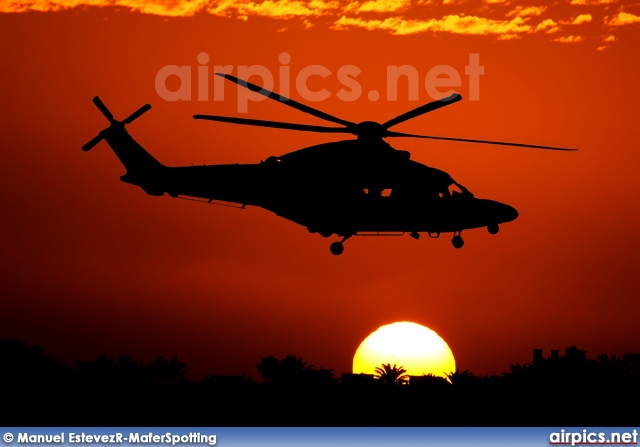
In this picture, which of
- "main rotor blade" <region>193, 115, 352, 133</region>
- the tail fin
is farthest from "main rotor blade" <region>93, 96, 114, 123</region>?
"main rotor blade" <region>193, 115, 352, 133</region>

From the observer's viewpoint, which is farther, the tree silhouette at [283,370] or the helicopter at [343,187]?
the tree silhouette at [283,370]

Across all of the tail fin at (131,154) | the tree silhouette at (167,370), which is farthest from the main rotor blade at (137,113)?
the tree silhouette at (167,370)

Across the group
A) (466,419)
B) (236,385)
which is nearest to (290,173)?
(466,419)

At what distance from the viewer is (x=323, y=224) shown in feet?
169

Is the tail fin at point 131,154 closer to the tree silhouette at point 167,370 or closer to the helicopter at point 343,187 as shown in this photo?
the helicopter at point 343,187

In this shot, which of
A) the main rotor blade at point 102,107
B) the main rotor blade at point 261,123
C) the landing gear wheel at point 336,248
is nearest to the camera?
the main rotor blade at point 261,123

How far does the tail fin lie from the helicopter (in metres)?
0.22

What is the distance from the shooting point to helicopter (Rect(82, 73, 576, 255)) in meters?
51.6

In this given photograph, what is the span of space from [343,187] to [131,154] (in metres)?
11.3

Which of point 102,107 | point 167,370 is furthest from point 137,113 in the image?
point 167,370

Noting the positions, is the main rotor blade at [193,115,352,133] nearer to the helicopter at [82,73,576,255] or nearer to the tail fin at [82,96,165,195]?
the helicopter at [82,73,576,255]

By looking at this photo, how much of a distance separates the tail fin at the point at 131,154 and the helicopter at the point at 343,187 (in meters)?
0.22

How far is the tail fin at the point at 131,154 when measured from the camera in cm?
5362

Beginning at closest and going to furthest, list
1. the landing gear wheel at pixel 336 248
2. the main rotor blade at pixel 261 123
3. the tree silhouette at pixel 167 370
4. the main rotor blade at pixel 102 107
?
1. the main rotor blade at pixel 261 123
2. the landing gear wheel at pixel 336 248
3. the main rotor blade at pixel 102 107
4. the tree silhouette at pixel 167 370
